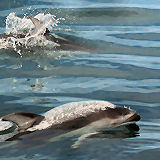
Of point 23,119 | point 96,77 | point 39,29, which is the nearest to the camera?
point 23,119

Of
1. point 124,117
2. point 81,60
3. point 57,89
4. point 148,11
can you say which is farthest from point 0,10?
point 124,117

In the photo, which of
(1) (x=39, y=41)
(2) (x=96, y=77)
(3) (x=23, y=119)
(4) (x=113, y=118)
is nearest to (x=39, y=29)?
(1) (x=39, y=41)

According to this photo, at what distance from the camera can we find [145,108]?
8414mm

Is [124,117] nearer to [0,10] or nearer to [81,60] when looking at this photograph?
[81,60]

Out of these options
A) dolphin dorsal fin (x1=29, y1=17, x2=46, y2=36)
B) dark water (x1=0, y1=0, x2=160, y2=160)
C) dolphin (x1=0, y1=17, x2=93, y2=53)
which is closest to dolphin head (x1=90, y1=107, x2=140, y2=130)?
dark water (x1=0, y1=0, x2=160, y2=160)

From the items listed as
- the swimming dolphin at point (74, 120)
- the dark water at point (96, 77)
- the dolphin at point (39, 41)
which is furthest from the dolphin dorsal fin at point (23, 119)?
the dolphin at point (39, 41)

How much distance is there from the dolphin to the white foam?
18.0ft

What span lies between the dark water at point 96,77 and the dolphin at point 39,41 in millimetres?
365

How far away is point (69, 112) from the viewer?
22.7 ft

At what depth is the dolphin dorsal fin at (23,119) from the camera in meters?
6.59

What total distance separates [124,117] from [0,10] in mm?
11514

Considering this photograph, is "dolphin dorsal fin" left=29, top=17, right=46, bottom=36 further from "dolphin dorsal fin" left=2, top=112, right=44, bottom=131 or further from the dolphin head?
"dolphin dorsal fin" left=2, top=112, right=44, bottom=131

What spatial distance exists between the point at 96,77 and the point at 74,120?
3536mm

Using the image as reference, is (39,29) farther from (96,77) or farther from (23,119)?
(23,119)
